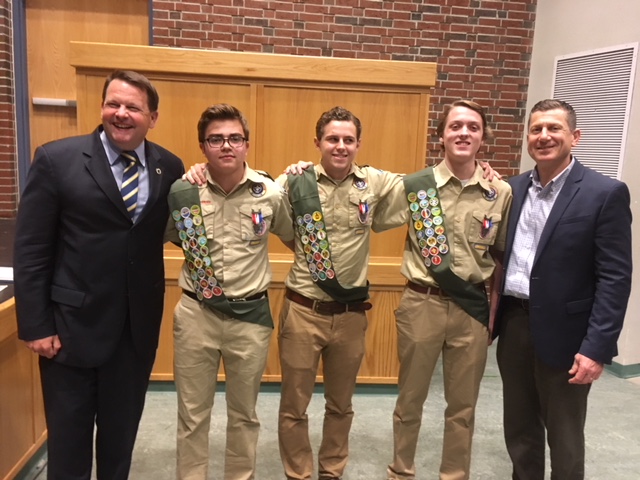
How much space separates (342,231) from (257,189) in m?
0.41

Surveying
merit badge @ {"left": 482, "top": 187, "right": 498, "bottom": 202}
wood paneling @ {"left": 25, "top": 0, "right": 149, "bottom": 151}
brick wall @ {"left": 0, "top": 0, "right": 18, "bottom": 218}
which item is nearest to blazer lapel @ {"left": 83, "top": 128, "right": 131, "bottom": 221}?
merit badge @ {"left": 482, "top": 187, "right": 498, "bottom": 202}

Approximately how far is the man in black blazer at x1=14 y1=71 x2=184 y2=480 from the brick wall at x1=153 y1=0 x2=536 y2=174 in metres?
2.79

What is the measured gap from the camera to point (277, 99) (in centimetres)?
322

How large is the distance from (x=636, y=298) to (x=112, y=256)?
367 centimetres

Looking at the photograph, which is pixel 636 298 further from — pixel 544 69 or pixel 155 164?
pixel 155 164

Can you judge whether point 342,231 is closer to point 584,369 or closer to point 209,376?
point 209,376

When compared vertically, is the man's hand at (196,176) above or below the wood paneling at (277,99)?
below

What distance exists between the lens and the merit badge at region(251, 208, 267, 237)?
207 cm

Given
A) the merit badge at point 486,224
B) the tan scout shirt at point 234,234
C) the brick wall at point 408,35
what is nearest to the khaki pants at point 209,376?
the tan scout shirt at point 234,234

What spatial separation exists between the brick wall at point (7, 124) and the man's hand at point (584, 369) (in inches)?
178

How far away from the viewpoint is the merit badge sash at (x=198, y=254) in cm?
200

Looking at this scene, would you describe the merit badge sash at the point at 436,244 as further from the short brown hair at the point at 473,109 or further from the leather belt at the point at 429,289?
the short brown hair at the point at 473,109

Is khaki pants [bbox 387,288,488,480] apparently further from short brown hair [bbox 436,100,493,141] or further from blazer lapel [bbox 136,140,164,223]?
blazer lapel [bbox 136,140,164,223]

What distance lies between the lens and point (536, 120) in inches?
79.3
